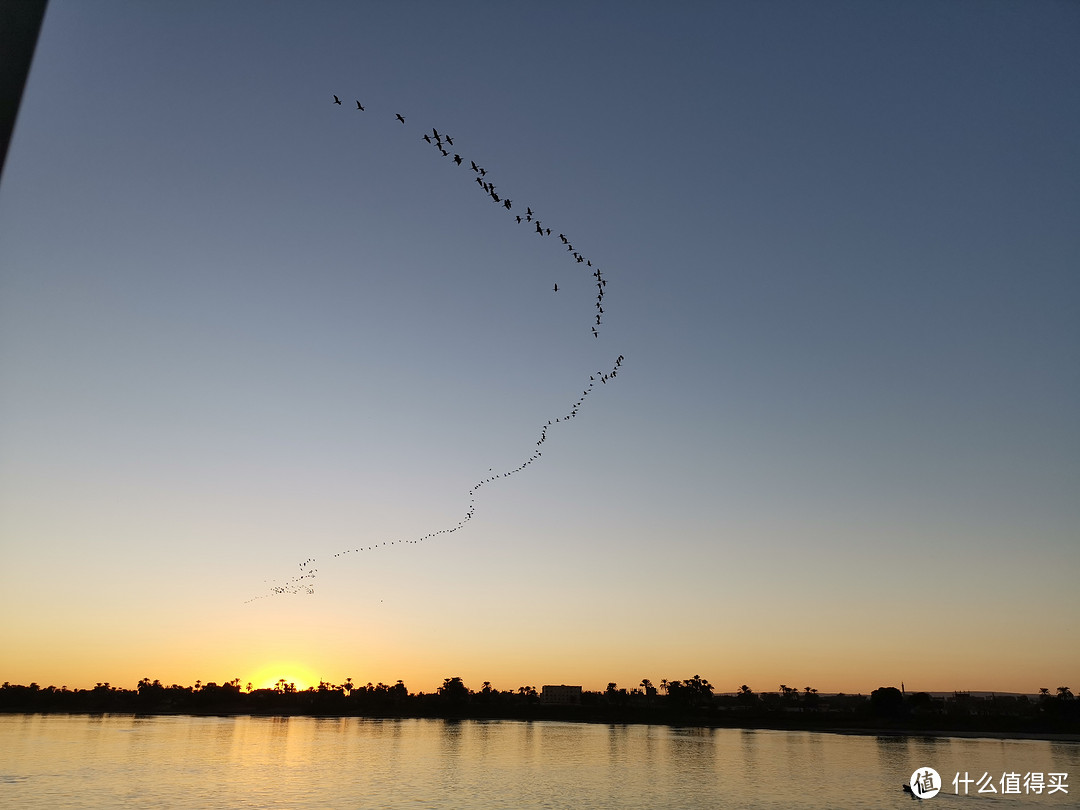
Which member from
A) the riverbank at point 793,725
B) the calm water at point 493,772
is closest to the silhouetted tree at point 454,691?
the riverbank at point 793,725

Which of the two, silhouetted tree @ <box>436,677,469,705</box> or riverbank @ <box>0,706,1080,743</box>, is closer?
riverbank @ <box>0,706,1080,743</box>

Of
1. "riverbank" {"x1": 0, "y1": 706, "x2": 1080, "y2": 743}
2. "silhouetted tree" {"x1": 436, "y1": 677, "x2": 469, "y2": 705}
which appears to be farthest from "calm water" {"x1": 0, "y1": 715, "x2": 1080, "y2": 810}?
"silhouetted tree" {"x1": 436, "y1": 677, "x2": 469, "y2": 705}

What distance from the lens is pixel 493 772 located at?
68.9 meters

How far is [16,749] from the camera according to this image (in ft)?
274

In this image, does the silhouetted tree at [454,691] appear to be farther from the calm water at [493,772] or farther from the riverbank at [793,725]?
the calm water at [493,772]

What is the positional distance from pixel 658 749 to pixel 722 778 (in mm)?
36411

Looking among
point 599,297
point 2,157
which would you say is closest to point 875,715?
point 599,297

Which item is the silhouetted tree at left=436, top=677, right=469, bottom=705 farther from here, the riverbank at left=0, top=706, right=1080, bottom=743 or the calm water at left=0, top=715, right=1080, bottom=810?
the calm water at left=0, top=715, right=1080, bottom=810

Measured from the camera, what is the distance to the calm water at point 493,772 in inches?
1996

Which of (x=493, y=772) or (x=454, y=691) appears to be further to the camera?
(x=454, y=691)

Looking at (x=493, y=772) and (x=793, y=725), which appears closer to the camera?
(x=493, y=772)

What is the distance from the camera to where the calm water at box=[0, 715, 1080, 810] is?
50688mm

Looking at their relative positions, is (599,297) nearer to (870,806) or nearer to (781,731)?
(870,806)

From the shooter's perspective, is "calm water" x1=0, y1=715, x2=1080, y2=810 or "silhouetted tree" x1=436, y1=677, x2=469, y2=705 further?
"silhouetted tree" x1=436, y1=677, x2=469, y2=705
